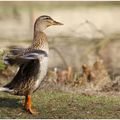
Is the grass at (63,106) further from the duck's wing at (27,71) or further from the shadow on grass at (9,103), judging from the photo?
the duck's wing at (27,71)

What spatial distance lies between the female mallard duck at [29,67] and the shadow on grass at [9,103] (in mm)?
284

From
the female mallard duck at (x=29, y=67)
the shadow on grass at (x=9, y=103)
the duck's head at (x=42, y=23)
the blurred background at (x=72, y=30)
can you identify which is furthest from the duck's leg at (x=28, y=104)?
the blurred background at (x=72, y=30)

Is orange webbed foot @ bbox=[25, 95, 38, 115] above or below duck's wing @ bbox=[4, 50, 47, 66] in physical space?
below

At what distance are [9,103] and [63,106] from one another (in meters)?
0.66

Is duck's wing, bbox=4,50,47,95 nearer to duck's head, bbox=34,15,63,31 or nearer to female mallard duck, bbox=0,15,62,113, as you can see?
female mallard duck, bbox=0,15,62,113

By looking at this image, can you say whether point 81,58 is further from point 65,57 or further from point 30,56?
point 30,56

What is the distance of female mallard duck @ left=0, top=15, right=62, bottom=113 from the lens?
844cm

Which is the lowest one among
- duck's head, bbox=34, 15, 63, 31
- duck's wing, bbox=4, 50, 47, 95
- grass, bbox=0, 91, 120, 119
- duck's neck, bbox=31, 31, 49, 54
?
Result: grass, bbox=0, 91, 120, 119

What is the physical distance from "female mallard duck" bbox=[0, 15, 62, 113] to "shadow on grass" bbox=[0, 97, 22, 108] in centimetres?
28

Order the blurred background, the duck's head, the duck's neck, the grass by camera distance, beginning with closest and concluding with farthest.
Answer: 1. the grass
2. the duck's neck
3. the duck's head
4. the blurred background

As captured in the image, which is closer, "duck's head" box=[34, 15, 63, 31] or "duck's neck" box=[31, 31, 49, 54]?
"duck's neck" box=[31, 31, 49, 54]

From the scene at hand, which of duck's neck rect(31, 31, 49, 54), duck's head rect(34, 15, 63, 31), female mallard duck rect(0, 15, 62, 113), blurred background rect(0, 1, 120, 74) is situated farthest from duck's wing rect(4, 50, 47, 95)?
blurred background rect(0, 1, 120, 74)

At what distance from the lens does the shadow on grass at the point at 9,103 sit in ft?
29.7

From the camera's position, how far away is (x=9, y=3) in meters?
16.2
